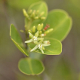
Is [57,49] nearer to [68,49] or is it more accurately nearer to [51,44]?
[51,44]

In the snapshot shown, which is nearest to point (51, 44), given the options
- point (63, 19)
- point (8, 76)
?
point (63, 19)

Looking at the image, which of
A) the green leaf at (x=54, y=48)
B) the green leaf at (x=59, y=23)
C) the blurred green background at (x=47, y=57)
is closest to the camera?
the green leaf at (x=54, y=48)

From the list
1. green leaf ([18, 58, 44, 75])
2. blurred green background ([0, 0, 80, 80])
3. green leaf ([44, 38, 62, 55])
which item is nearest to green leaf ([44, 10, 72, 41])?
green leaf ([44, 38, 62, 55])

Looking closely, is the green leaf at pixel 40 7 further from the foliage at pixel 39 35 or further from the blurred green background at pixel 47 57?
the blurred green background at pixel 47 57

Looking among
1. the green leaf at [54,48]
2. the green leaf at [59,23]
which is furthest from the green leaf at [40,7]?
the green leaf at [54,48]

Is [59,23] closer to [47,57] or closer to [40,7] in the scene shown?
[40,7]

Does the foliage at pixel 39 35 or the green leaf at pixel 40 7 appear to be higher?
the green leaf at pixel 40 7
